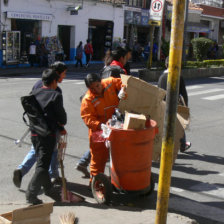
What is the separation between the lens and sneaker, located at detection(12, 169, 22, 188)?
599 centimetres

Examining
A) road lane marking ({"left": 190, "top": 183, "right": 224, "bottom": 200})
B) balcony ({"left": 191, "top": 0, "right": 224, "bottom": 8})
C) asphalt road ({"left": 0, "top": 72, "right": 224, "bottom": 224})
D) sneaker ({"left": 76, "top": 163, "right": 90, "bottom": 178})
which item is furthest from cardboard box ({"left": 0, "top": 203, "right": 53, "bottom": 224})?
balcony ({"left": 191, "top": 0, "right": 224, "bottom": 8})

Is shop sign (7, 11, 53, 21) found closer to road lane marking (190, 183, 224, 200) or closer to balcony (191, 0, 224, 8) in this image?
road lane marking (190, 183, 224, 200)

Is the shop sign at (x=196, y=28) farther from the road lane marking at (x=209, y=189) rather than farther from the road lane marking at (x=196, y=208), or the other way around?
the road lane marking at (x=196, y=208)

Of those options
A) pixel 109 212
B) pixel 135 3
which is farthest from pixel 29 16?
pixel 109 212

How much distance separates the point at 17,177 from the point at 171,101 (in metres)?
A: 2.83

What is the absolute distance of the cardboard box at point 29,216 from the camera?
379 centimetres

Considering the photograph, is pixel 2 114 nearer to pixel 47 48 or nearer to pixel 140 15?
pixel 47 48

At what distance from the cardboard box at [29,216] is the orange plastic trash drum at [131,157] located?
5.12 ft

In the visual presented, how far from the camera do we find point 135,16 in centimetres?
3506

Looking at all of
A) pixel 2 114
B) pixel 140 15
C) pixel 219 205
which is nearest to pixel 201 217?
pixel 219 205

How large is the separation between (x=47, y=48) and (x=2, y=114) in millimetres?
16028

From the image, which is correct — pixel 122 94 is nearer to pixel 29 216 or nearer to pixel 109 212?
pixel 109 212

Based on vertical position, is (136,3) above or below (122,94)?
above

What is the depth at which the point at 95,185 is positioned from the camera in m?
5.79
